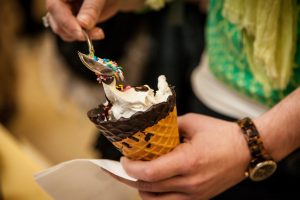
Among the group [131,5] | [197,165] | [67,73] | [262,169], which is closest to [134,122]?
[197,165]

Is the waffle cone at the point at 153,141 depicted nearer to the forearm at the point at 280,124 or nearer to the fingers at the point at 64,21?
the forearm at the point at 280,124

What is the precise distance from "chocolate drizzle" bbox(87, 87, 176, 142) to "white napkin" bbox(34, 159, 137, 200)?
0.09m

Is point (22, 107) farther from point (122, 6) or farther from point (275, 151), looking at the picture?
point (275, 151)

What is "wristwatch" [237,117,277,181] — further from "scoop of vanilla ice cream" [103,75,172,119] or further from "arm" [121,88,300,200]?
"scoop of vanilla ice cream" [103,75,172,119]

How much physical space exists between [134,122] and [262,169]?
245mm

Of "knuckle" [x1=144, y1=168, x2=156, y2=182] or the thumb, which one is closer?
"knuckle" [x1=144, y1=168, x2=156, y2=182]

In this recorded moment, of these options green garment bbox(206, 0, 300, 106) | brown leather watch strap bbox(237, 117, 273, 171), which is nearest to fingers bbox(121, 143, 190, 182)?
brown leather watch strap bbox(237, 117, 273, 171)

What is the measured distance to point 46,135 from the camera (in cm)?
211

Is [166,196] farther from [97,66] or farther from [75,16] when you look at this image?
[75,16]

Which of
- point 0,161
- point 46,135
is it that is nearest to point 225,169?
point 0,161

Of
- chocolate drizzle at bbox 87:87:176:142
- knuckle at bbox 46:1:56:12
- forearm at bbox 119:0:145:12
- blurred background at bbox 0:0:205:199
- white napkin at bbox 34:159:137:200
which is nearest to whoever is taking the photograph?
chocolate drizzle at bbox 87:87:176:142

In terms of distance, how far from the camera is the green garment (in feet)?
2.36

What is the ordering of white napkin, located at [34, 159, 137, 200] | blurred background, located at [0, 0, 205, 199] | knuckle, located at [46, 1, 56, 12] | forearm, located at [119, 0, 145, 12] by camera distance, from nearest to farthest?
white napkin, located at [34, 159, 137, 200], knuckle, located at [46, 1, 56, 12], forearm, located at [119, 0, 145, 12], blurred background, located at [0, 0, 205, 199]

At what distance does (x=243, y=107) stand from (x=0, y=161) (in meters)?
0.60
